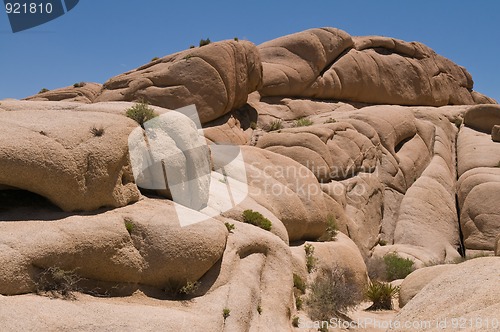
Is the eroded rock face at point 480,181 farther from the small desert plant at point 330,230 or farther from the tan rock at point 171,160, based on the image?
the tan rock at point 171,160

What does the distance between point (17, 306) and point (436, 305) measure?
26.5 ft

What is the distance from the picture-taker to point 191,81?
3133 cm

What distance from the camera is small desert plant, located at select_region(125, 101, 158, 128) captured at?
16469 millimetres

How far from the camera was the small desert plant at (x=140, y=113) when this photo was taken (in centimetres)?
1647

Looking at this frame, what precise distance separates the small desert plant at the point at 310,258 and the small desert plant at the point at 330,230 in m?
2.03

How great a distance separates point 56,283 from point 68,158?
3.24 metres

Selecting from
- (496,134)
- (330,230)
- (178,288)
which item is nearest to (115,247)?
(178,288)

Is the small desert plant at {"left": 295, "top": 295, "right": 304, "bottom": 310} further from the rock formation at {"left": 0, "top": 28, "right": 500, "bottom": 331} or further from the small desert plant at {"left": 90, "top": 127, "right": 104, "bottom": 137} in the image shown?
the small desert plant at {"left": 90, "top": 127, "right": 104, "bottom": 137}

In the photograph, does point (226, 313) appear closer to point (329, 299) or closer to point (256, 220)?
point (329, 299)

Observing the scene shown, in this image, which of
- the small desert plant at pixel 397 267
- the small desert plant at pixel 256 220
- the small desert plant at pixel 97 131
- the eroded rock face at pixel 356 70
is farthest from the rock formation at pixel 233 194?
the small desert plant at pixel 397 267

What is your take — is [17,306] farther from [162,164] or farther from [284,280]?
[284,280]

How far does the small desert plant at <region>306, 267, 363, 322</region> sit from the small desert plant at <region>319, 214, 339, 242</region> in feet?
10.2

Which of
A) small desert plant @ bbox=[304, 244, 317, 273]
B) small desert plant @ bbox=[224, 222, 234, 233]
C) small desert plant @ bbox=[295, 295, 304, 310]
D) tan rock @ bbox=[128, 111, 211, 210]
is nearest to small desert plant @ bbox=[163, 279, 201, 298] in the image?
small desert plant @ bbox=[224, 222, 234, 233]

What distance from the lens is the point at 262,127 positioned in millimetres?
37344
